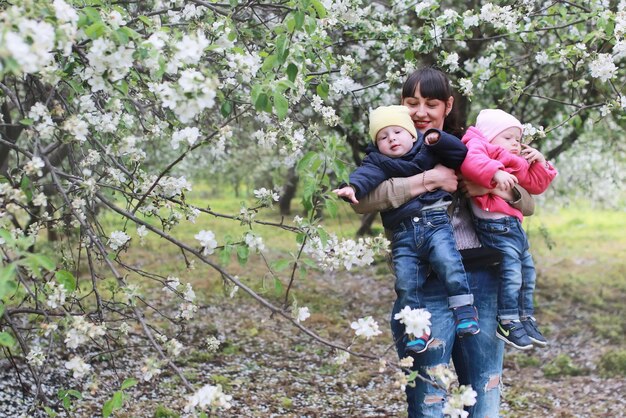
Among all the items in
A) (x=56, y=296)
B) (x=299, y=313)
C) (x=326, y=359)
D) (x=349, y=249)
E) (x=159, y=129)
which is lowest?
(x=299, y=313)

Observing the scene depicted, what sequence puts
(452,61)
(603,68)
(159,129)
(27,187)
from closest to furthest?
(27,187) < (159,129) < (603,68) < (452,61)

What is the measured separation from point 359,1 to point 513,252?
219cm

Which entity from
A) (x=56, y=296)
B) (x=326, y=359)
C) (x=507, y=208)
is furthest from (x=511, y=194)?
(x=326, y=359)

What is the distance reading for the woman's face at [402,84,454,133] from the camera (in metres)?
2.86

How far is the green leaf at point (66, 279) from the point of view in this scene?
7.43ft

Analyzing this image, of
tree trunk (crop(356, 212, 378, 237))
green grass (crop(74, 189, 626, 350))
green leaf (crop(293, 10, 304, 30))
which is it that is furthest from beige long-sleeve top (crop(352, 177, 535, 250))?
tree trunk (crop(356, 212, 378, 237))

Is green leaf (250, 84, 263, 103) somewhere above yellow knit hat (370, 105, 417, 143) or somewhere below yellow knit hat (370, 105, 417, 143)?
below

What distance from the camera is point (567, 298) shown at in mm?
9609

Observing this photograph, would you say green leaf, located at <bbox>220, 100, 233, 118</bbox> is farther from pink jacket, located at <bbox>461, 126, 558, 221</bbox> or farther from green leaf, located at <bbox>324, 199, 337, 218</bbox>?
pink jacket, located at <bbox>461, 126, 558, 221</bbox>

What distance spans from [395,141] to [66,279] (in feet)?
4.38

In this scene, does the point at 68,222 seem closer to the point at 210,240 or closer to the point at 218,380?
the point at 210,240

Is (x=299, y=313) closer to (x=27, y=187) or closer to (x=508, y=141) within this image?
(x=27, y=187)

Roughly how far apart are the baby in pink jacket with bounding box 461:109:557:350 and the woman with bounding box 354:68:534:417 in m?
0.04

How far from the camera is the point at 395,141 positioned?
2717mm
